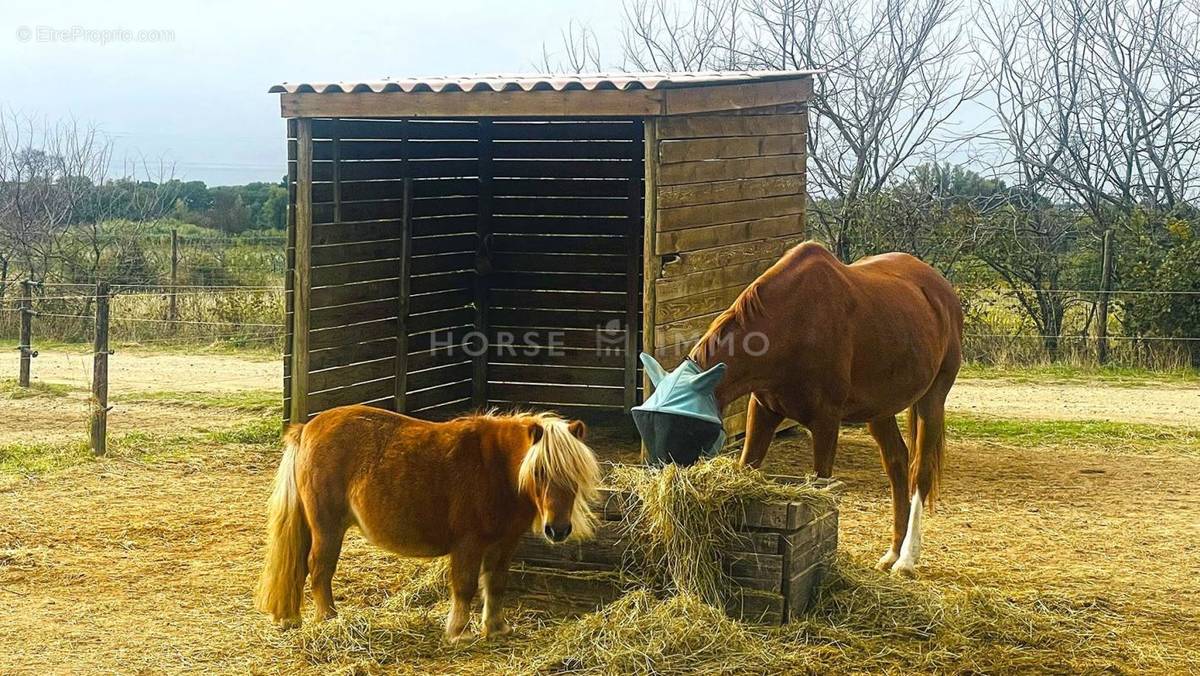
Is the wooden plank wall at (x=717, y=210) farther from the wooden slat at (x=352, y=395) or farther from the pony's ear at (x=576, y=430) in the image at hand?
the pony's ear at (x=576, y=430)

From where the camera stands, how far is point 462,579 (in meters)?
4.57

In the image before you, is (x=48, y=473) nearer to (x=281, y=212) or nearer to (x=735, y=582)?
(x=735, y=582)

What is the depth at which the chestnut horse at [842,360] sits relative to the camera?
18.1 ft

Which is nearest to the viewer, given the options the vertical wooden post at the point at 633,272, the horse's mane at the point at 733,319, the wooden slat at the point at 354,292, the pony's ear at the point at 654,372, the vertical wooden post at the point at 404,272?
the pony's ear at the point at 654,372

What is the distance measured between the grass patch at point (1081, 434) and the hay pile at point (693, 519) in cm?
507

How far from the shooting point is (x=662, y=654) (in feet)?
14.4

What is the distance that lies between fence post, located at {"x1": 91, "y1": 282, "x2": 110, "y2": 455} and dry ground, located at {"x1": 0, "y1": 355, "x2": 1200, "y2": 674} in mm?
228

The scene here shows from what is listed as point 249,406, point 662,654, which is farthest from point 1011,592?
point 249,406

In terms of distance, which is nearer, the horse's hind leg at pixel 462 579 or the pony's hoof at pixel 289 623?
the horse's hind leg at pixel 462 579

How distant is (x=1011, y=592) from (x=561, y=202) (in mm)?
5288

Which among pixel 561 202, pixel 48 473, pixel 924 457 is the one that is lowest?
pixel 48 473

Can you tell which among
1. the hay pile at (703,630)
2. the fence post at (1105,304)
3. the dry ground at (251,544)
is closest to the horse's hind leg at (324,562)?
the hay pile at (703,630)

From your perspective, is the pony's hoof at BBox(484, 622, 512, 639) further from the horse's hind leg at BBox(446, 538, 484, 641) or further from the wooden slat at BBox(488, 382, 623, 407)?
the wooden slat at BBox(488, 382, 623, 407)

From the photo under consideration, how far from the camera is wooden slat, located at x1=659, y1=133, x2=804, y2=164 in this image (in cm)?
764
